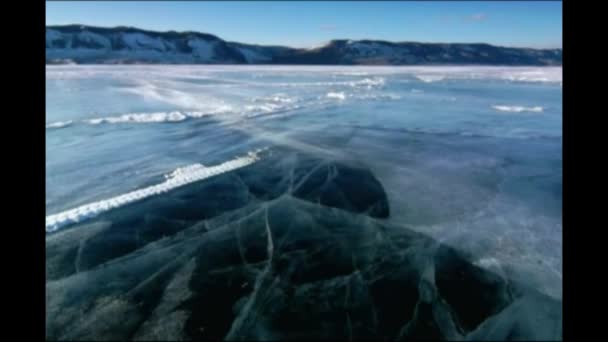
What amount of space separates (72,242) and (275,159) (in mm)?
3856

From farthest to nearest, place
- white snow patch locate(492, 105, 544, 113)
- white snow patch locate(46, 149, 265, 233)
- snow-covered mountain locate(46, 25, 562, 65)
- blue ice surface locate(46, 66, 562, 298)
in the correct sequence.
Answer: snow-covered mountain locate(46, 25, 562, 65)
white snow patch locate(492, 105, 544, 113)
white snow patch locate(46, 149, 265, 233)
blue ice surface locate(46, 66, 562, 298)

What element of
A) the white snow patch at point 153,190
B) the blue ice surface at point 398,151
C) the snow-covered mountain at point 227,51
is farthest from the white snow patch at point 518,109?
the snow-covered mountain at point 227,51

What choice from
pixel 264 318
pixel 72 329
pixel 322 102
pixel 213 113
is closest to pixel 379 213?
pixel 264 318

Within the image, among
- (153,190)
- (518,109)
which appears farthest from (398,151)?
(518,109)

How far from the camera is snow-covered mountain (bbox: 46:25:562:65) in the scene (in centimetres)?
6869

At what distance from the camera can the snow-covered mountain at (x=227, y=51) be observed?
68688mm

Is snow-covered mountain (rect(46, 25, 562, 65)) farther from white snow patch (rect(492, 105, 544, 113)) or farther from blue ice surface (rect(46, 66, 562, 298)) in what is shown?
white snow patch (rect(492, 105, 544, 113))

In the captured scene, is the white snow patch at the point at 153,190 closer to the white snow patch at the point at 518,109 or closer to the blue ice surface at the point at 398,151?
the blue ice surface at the point at 398,151

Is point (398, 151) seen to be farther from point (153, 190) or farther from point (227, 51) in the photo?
point (227, 51)

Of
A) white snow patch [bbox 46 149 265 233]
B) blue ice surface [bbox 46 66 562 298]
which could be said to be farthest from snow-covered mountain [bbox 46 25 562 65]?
white snow patch [bbox 46 149 265 233]

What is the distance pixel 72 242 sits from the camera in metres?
4.05

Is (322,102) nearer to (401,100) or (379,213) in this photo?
(401,100)

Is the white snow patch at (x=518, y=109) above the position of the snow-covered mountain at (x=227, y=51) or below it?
below

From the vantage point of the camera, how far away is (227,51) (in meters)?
81.8
